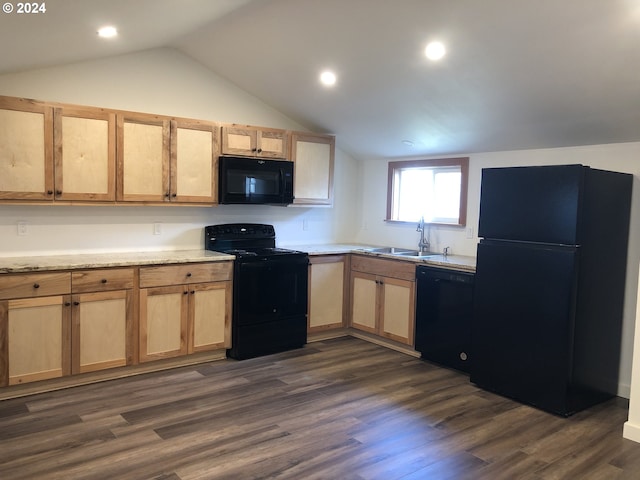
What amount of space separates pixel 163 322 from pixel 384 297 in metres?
2.04

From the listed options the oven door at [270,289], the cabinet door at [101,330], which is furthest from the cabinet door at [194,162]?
the cabinet door at [101,330]

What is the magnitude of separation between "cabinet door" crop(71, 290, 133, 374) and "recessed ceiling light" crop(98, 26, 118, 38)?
1793 mm

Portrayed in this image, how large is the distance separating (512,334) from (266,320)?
81.0 inches

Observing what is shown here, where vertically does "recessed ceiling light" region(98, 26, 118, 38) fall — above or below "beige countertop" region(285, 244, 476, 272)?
above

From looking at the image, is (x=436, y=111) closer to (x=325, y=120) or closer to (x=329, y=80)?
(x=329, y=80)

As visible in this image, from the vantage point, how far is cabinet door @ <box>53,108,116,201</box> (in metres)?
3.72

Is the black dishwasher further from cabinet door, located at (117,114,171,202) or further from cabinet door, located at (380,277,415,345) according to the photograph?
cabinet door, located at (117,114,171,202)

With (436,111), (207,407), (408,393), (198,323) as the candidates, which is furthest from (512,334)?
(198,323)

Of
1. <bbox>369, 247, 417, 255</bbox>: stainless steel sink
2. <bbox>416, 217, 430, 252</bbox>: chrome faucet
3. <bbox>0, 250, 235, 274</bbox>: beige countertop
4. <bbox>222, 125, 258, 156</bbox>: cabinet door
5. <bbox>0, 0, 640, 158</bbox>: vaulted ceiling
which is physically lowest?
<bbox>0, 250, 235, 274</bbox>: beige countertop

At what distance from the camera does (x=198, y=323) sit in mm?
4223

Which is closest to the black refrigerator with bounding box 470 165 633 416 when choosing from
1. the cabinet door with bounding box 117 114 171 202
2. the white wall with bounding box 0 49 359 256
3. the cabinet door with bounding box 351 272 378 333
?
the cabinet door with bounding box 351 272 378 333

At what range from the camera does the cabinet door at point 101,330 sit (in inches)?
144

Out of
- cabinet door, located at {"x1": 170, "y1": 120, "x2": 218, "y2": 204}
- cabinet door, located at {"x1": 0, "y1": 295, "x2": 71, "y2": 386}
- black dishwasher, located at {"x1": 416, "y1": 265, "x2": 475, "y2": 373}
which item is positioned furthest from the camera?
cabinet door, located at {"x1": 170, "y1": 120, "x2": 218, "y2": 204}

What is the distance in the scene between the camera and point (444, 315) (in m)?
4.27
